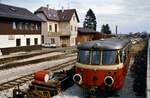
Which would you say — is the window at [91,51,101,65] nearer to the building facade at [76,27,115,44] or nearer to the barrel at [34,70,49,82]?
the barrel at [34,70,49,82]

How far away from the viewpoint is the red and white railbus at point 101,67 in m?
12.7

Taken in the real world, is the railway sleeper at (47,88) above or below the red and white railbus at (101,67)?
below

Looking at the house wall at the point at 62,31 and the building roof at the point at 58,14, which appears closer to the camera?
the house wall at the point at 62,31

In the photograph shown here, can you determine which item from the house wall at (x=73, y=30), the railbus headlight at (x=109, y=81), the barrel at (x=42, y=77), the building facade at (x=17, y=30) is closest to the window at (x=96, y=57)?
the railbus headlight at (x=109, y=81)

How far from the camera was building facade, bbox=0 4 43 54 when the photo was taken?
38250mm

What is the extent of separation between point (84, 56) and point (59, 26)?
1999 inches

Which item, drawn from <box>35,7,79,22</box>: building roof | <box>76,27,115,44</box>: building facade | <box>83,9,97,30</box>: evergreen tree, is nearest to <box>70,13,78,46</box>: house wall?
<box>35,7,79,22</box>: building roof

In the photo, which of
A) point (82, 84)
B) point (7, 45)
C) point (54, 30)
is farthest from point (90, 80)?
point (54, 30)

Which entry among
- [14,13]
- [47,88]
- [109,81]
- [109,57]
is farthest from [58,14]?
[109,81]

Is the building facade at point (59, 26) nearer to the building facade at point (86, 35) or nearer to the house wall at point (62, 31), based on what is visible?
the house wall at point (62, 31)

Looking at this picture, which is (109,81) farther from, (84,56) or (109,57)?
(84,56)

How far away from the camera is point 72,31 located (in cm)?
6462

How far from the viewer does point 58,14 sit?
2559 inches

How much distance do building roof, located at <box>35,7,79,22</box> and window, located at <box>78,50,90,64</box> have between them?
1798 inches
